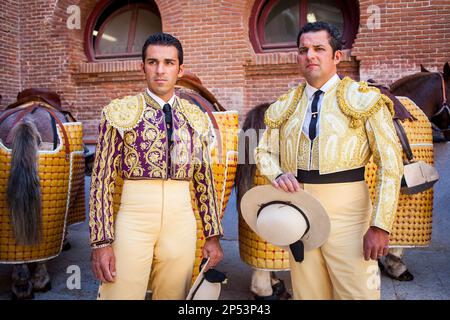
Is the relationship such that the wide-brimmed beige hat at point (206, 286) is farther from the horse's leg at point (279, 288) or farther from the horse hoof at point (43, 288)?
the horse hoof at point (43, 288)

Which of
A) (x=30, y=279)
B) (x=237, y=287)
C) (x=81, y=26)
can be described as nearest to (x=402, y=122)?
(x=237, y=287)

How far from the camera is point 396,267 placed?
11.8ft

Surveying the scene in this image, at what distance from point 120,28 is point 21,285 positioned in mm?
4989

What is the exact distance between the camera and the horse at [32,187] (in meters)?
2.98

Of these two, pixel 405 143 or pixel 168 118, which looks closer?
pixel 168 118

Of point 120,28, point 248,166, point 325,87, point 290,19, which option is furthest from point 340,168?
point 120,28

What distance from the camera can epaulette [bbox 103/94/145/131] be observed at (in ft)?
6.07

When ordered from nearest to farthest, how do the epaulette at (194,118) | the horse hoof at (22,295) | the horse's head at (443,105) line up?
the epaulette at (194,118) → the horse hoof at (22,295) → the horse's head at (443,105)

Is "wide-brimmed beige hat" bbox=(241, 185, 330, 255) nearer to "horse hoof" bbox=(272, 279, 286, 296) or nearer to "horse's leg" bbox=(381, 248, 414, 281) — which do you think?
"horse hoof" bbox=(272, 279, 286, 296)

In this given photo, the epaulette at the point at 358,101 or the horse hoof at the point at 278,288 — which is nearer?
the epaulette at the point at 358,101

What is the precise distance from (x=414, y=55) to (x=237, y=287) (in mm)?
3797

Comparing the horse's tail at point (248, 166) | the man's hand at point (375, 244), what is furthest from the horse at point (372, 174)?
the man's hand at point (375, 244)

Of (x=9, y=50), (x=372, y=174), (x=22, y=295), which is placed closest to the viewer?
(x=372, y=174)

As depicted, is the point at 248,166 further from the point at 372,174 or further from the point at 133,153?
the point at 133,153
